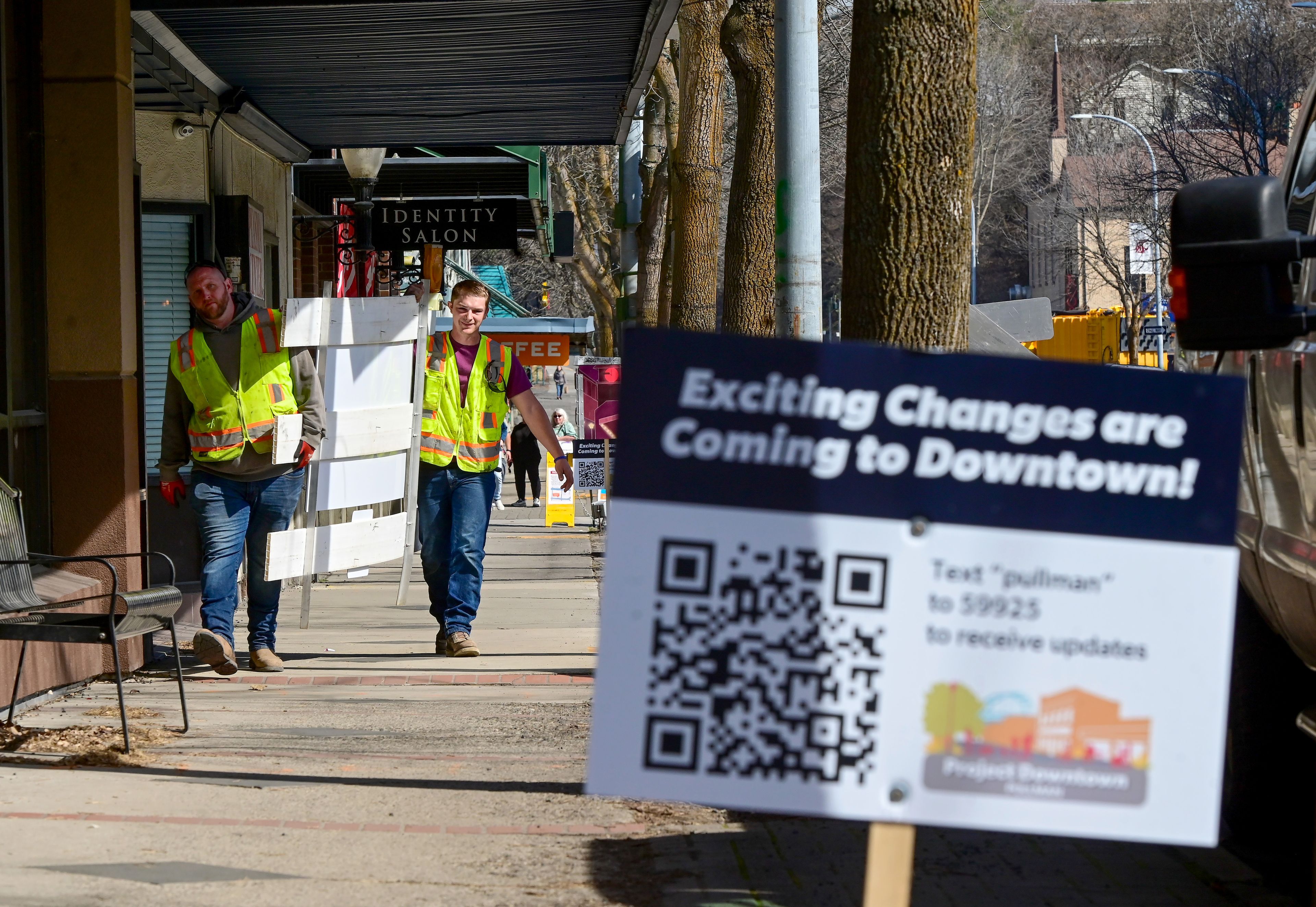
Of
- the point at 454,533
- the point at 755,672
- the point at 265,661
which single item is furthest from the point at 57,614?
the point at 755,672

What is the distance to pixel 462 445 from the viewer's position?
850 centimetres

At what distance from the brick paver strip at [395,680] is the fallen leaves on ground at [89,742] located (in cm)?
132

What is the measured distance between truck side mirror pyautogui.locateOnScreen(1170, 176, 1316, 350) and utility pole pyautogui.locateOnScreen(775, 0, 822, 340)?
3.74m

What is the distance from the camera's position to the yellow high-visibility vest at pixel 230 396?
782 centimetres

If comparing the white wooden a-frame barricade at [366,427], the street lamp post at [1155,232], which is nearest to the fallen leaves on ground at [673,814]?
the white wooden a-frame barricade at [366,427]

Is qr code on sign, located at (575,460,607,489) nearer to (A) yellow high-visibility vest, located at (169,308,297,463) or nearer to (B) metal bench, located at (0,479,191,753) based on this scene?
(A) yellow high-visibility vest, located at (169,308,297,463)

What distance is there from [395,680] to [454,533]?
904 mm

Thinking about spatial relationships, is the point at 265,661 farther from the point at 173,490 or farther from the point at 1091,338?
the point at 1091,338

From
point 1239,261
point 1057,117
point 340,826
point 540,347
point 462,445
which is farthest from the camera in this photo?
point 1057,117

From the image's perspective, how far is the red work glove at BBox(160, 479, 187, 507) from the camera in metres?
7.88

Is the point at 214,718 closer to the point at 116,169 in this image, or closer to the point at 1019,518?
the point at 116,169

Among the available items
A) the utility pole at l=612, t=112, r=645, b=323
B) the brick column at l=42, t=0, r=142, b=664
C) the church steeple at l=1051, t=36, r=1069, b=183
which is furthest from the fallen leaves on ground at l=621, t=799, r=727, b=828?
the church steeple at l=1051, t=36, r=1069, b=183

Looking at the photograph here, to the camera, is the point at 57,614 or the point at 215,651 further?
the point at 215,651

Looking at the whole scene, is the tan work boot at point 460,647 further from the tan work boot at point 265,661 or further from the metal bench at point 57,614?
the metal bench at point 57,614
